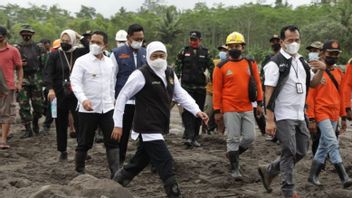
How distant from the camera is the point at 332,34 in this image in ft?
150

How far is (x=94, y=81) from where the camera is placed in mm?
7035

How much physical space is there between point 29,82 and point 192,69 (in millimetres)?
3256

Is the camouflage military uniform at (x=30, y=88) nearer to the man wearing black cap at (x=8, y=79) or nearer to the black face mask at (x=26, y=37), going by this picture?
the black face mask at (x=26, y=37)

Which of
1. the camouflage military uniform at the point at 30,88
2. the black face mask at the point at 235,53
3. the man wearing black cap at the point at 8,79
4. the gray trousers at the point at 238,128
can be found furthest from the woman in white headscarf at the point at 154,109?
the camouflage military uniform at the point at 30,88

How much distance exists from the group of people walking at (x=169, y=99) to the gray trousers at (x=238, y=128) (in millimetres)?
13

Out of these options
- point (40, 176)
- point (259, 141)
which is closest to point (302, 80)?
point (40, 176)

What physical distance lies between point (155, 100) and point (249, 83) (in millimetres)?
2162

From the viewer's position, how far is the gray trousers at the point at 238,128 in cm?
750

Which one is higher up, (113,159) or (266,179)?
(113,159)

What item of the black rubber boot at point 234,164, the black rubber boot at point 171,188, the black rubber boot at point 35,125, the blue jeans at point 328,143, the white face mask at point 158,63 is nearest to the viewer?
the black rubber boot at point 171,188

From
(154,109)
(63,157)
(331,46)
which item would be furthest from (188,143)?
(154,109)

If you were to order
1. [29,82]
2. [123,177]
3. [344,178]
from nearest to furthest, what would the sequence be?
1. [123,177]
2. [344,178]
3. [29,82]

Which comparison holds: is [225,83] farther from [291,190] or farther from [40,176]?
[40,176]

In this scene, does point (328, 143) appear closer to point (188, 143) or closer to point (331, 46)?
point (331, 46)
